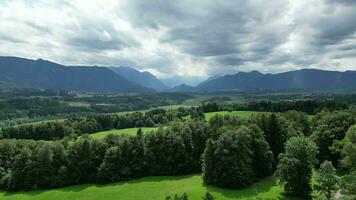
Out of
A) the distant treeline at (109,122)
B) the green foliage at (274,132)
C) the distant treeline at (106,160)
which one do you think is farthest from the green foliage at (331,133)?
the distant treeline at (109,122)

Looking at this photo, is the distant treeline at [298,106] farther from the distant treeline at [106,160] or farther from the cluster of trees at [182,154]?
the distant treeline at [106,160]

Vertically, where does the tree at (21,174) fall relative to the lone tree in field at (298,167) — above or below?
below

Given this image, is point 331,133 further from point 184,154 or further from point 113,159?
point 113,159

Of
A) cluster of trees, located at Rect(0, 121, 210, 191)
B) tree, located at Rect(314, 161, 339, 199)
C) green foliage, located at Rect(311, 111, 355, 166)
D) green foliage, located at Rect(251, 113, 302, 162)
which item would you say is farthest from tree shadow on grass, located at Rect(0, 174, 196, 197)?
tree, located at Rect(314, 161, 339, 199)

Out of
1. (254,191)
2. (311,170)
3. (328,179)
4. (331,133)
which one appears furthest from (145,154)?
(328,179)

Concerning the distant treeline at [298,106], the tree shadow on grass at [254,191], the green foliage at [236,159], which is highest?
the distant treeline at [298,106]

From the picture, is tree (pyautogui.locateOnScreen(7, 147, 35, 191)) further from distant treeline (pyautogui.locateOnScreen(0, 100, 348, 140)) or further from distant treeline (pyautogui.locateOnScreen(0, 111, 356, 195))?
distant treeline (pyautogui.locateOnScreen(0, 100, 348, 140))
